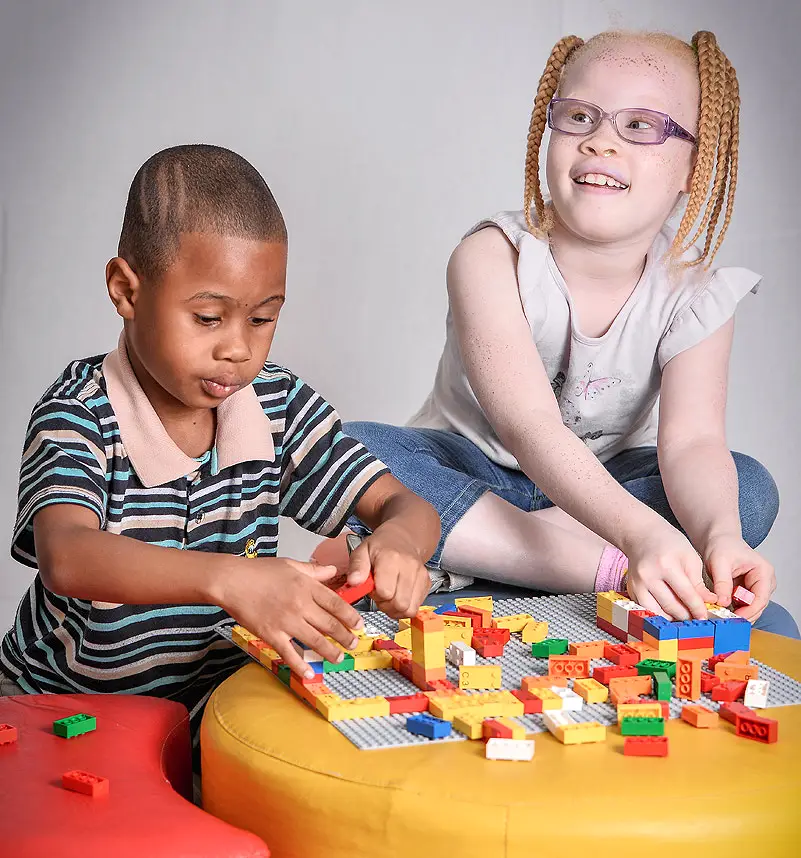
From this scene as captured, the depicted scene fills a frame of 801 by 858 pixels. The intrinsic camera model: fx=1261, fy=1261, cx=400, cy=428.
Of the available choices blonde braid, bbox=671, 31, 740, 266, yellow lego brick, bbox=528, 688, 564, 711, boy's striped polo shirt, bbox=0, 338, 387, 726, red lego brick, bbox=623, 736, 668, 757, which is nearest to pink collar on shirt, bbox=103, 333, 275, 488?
boy's striped polo shirt, bbox=0, 338, 387, 726

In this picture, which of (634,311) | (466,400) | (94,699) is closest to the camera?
(94,699)

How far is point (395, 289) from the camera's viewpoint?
2.59 m

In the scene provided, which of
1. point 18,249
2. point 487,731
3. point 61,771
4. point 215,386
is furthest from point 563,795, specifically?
point 18,249

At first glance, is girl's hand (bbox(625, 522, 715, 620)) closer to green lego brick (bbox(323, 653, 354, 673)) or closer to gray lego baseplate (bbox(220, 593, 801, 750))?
gray lego baseplate (bbox(220, 593, 801, 750))

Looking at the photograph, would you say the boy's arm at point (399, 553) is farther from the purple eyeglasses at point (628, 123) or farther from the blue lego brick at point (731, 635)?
the purple eyeglasses at point (628, 123)

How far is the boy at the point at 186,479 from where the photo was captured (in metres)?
1.11

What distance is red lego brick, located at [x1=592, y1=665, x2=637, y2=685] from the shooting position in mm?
1101

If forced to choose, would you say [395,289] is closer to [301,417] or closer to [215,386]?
[301,417]

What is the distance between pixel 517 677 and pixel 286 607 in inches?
8.9

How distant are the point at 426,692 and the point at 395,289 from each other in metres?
1.60

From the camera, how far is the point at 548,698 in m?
1.04

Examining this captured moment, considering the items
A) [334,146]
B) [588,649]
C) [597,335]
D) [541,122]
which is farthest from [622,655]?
[334,146]

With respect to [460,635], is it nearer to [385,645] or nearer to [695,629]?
[385,645]

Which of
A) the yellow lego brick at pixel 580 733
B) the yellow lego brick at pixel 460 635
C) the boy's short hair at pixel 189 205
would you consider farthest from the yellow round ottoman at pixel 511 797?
the boy's short hair at pixel 189 205
